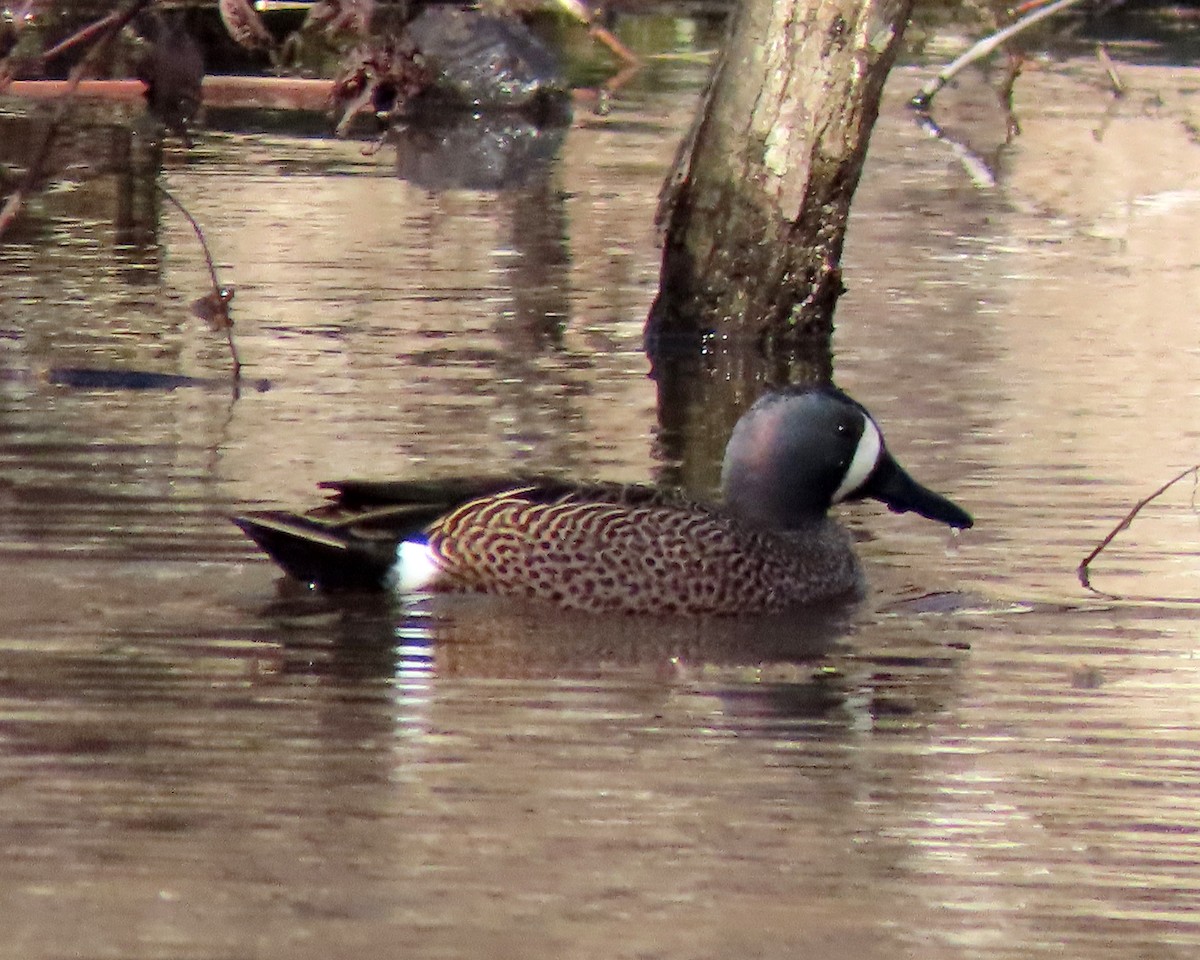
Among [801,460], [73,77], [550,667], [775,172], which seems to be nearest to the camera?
[73,77]

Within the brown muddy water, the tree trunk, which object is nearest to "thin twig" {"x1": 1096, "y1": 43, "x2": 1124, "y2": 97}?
the brown muddy water

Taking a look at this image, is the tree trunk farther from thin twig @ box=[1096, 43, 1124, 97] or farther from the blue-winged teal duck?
the blue-winged teal duck

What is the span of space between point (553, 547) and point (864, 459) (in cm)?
115

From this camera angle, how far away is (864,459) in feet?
28.4

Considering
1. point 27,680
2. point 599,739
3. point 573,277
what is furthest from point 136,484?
point 573,277

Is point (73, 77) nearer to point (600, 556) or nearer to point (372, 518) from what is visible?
point (372, 518)

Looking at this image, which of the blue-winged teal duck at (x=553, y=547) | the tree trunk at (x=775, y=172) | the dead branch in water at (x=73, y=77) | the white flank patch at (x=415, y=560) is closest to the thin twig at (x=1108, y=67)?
the tree trunk at (x=775, y=172)

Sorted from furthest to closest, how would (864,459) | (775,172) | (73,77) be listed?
(775,172)
(864,459)
(73,77)

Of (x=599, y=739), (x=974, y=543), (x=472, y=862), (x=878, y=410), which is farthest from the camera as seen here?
(x=878, y=410)

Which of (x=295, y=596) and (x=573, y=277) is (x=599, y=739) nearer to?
(x=295, y=596)

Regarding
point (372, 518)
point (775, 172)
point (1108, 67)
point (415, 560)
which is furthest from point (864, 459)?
point (1108, 67)

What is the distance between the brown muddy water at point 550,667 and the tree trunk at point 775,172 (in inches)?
14.6

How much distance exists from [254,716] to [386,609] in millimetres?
1214

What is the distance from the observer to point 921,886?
577 cm
